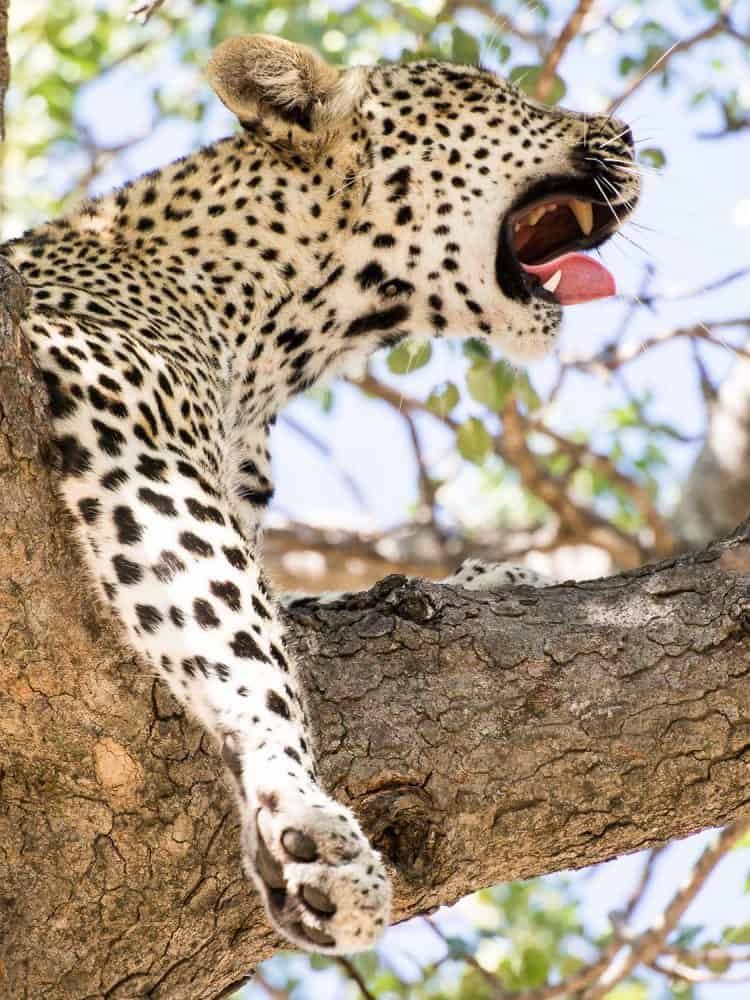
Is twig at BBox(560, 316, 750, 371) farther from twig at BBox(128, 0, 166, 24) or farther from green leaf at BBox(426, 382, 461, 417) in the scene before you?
twig at BBox(128, 0, 166, 24)

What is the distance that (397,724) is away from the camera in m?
4.42

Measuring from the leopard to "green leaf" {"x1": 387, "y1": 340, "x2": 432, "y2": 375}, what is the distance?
0.73 metres

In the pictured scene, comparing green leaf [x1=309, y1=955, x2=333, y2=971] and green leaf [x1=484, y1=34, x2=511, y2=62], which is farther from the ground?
green leaf [x1=484, y1=34, x2=511, y2=62]

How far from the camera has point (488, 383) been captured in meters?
6.89

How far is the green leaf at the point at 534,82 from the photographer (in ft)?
21.4

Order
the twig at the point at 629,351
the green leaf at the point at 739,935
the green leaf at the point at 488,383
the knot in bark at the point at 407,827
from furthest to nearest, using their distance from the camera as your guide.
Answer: the twig at the point at 629,351, the green leaf at the point at 488,383, the green leaf at the point at 739,935, the knot in bark at the point at 407,827

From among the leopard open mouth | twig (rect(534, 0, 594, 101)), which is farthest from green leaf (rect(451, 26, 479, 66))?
twig (rect(534, 0, 594, 101))

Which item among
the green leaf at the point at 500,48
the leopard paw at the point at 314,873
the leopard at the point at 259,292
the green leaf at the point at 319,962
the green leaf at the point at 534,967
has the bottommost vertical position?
the green leaf at the point at 319,962

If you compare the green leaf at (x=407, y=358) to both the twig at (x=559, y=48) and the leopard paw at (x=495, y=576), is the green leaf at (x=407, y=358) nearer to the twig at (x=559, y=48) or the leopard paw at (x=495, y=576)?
the leopard paw at (x=495, y=576)

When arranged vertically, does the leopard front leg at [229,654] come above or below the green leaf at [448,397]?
above

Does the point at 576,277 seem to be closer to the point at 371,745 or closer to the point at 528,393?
the point at 528,393

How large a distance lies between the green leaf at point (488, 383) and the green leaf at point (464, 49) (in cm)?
136

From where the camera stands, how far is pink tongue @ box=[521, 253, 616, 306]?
5914 millimetres

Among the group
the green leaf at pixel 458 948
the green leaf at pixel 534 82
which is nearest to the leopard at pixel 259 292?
the green leaf at pixel 534 82
